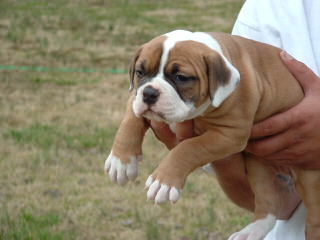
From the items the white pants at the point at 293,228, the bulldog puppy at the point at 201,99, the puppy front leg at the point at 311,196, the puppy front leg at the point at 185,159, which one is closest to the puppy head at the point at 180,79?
the bulldog puppy at the point at 201,99

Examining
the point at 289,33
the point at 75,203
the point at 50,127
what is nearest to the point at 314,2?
the point at 289,33

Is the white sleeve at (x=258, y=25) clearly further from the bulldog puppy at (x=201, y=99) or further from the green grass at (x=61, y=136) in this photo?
the green grass at (x=61, y=136)

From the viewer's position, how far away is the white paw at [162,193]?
101 inches

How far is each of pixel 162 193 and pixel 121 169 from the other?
24cm

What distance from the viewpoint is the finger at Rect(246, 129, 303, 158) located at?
9.31 feet

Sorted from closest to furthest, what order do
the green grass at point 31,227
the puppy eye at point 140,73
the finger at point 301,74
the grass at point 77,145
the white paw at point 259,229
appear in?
1. the puppy eye at point 140,73
2. the finger at point 301,74
3. the white paw at point 259,229
4. the green grass at point 31,227
5. the grass at point 77,145

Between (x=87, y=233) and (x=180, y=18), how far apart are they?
8263 mm

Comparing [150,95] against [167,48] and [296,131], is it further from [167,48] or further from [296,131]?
[296,131]

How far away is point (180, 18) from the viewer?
13.2 meters

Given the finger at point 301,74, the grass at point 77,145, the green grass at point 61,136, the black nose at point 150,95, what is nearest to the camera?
the black nose at point 150,95

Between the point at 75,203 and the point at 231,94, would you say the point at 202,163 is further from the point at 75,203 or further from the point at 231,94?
the point at 75,203

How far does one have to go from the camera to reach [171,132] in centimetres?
291

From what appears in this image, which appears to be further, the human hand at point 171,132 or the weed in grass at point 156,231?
the weed in grass at point 156,231

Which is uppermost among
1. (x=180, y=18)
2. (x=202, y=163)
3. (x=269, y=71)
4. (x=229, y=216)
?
(x=269, y=71)
